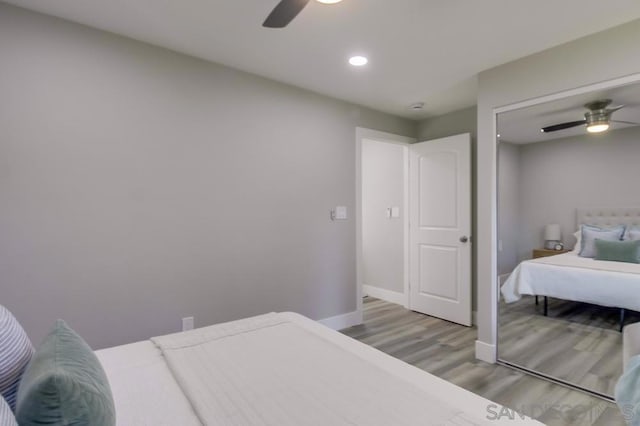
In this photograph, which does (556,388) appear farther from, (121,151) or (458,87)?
(121,151)

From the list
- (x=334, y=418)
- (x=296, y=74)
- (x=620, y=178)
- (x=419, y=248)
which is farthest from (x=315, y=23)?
(x=419, y=248)

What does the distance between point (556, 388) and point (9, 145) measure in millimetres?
3851

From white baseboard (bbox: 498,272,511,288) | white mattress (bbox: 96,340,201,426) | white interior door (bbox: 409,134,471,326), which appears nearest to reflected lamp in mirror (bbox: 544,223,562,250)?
white baseboard (bbox: 498,272,511,288)

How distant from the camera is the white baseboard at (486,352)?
106 inches

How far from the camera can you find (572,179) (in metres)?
2.46

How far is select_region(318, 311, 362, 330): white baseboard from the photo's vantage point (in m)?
3.36

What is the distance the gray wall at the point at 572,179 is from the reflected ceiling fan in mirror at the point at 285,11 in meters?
2.10

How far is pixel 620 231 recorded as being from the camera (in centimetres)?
222

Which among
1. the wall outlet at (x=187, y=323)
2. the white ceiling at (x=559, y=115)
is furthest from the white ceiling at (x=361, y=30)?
the wall outlet at (x=187, y=323)

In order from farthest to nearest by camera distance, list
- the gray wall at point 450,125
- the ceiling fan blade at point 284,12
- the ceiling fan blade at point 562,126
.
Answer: the gray wall at point 450,125 → the ceiling fan blade at point 562,126 → the ceiling fan blade at point 284,12

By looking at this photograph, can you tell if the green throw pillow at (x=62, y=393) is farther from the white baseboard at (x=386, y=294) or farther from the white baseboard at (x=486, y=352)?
the white baseboard at (x=386, y=294)

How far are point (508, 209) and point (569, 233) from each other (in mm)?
450

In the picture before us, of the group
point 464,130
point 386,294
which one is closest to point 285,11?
point 464,130

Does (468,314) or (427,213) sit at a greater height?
(427,213)
